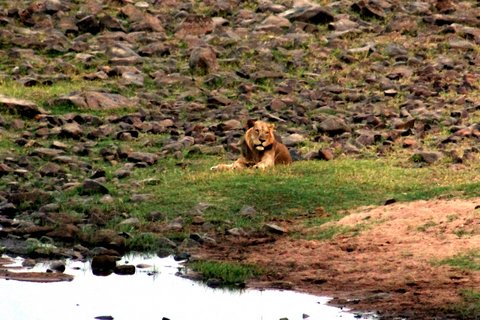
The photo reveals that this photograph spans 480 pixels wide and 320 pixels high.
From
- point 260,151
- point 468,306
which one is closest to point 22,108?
point 260,151

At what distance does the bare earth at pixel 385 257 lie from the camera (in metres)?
13.3

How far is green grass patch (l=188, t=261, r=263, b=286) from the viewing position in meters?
14.3

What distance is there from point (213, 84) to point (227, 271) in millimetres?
11149

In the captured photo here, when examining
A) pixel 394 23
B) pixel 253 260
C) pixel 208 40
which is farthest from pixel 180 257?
pixel 394 23

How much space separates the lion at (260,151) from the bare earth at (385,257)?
2532 mm

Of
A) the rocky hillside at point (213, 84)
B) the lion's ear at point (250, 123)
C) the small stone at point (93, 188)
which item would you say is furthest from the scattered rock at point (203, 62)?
the small stone at point (93, 188)

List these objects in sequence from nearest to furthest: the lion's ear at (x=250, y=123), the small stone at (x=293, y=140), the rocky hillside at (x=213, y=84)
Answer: the lion's ear at (x=250, y=123)
the rocky hillside at (x=213, y=84)
the small stone at (x=293, y=140)

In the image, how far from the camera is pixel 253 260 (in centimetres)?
1507

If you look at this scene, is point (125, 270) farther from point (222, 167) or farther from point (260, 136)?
point (260, 136)

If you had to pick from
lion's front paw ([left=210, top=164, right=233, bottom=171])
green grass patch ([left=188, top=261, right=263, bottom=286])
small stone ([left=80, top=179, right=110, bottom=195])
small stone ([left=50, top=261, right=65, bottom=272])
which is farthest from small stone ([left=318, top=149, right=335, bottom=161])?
small stone ([left=50, top=261, right=65, bottom=272])

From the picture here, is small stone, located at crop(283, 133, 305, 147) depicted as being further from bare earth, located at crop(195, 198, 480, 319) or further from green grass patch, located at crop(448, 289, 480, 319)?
green grass patch, located at crop(448, 289, 480, 319)

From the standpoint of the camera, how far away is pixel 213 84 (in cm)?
2538

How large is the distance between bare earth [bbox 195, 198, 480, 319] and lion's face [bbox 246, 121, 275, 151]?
2.61m

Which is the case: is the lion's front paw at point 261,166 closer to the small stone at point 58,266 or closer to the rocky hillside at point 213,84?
the rocky hillside at point 213,84
